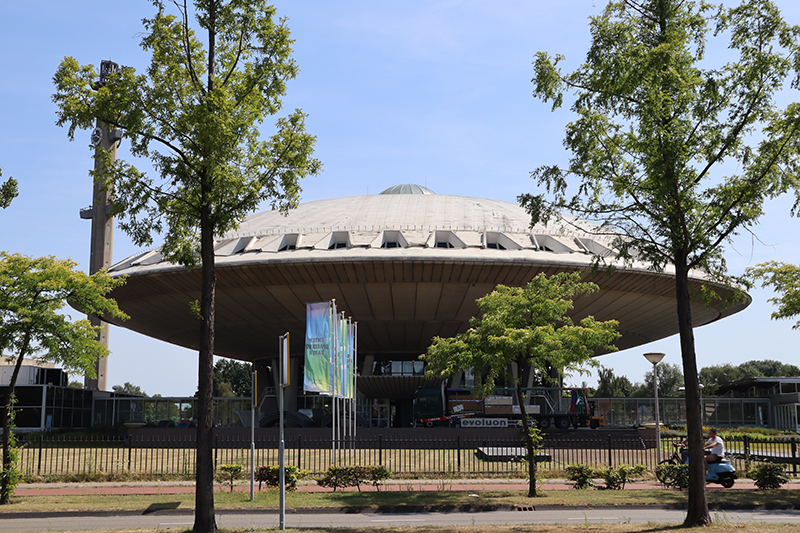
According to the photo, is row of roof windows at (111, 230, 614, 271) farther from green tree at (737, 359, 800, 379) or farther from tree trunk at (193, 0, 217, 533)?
green tree at (737, 359, 800, 379)

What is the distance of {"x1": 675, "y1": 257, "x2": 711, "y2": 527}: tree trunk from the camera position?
1304 cm

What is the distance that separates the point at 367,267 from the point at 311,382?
15662 millimetres

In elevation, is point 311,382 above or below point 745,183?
below

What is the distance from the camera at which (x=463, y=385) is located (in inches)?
1746

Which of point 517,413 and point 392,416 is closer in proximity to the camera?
point 517,413

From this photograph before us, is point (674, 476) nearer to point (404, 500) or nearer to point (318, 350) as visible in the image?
point (404, 500)

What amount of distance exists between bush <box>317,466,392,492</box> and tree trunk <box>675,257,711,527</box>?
966cm

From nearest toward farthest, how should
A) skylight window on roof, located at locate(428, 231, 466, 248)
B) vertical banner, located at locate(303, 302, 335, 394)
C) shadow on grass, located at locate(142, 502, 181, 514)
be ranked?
shadow on grass, located at locate(142, 502, 181, 514) < vertical banner, located at locate(303, 302, 335, 394) < skylight window on roof, located at locate(428, 231, 466, 248)

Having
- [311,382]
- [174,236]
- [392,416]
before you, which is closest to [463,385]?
[392,416]

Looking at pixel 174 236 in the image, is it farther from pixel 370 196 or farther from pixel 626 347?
pixel 626 347

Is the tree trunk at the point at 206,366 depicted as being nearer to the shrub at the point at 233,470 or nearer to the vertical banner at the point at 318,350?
the shrub at the point at 233,470

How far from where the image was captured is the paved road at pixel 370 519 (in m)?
14.5

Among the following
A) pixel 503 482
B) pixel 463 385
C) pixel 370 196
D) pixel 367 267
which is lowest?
pixel 503 482

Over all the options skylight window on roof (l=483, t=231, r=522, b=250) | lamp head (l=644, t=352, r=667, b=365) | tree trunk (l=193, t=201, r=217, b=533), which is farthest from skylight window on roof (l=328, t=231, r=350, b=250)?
tree trunk (l=193, t=201, r=217, b=533)
